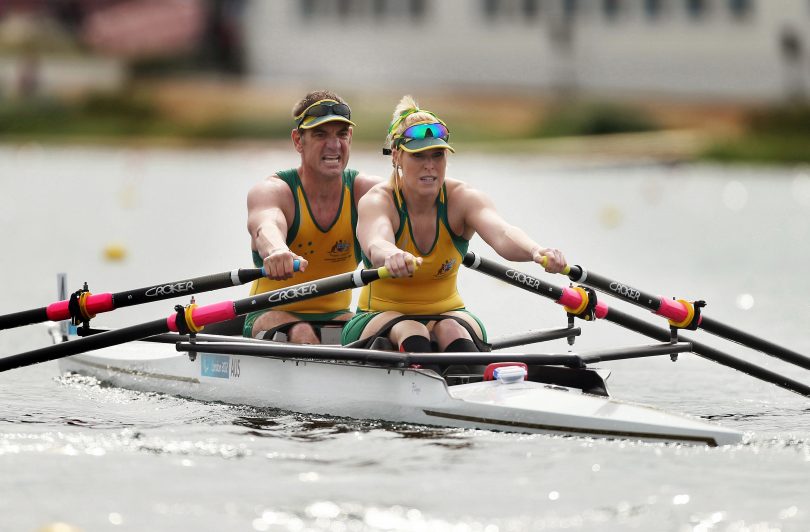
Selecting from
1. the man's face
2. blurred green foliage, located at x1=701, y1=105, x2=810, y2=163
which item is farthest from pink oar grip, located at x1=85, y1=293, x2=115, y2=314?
blurred green foliage, located at x1=701, y1=105, x2=810, y2=163

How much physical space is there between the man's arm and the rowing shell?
57 cm

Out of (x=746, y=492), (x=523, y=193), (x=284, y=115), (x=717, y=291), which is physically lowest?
(x=746, y=492)

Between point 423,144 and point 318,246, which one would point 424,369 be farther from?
point 318,246

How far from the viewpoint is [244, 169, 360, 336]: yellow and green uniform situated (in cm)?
905

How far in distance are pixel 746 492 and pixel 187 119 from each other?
136ft

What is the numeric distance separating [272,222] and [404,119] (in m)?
1.10

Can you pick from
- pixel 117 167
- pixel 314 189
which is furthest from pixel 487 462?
pixel 117 167

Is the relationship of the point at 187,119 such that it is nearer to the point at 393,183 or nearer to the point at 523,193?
the point at 523,193

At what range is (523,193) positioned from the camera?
93.3ft

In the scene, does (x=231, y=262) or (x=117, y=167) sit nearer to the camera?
(x=231, y=262)

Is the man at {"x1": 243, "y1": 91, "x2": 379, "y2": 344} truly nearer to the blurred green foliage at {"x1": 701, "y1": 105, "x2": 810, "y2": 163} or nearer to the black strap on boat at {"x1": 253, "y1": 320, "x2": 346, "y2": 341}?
the black strap on boat at {"x1": 253, "y1": 320, "x2": 346, "y2": 341}

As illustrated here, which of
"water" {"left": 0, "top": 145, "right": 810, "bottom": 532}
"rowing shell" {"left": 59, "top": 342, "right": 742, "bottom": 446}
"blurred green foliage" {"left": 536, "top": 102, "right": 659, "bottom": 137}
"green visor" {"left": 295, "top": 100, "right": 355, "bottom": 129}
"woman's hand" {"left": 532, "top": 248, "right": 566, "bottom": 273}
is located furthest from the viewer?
"blurred green foliage" {"left": 536, "top": 102, "right": 659, "bottom": 137}

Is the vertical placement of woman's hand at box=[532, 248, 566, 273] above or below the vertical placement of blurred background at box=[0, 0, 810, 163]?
below

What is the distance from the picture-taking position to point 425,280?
8.42m
